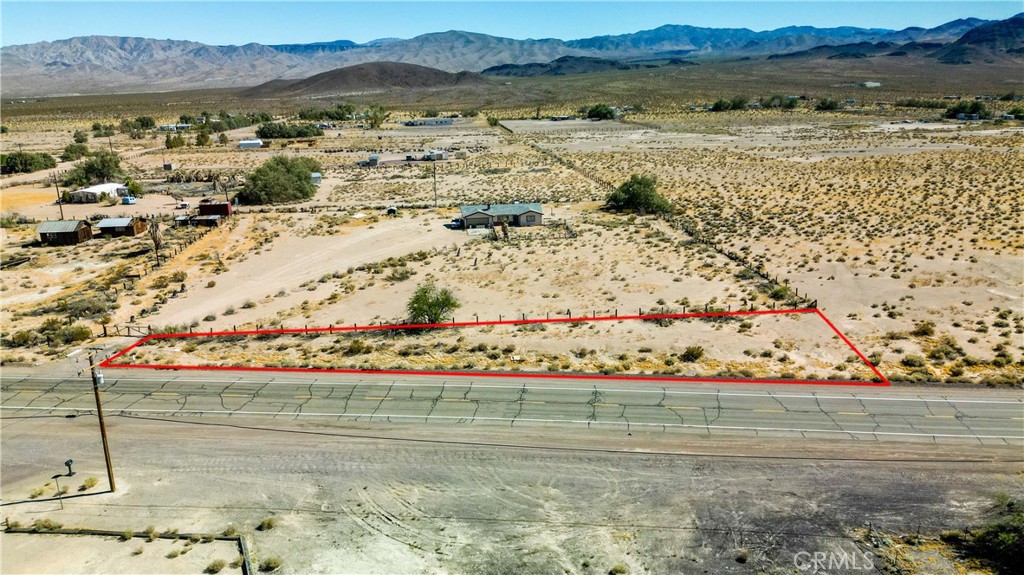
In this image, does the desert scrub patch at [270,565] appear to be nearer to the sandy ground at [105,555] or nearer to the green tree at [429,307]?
the sandy ground at [105,555]

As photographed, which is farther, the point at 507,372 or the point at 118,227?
the point at 118,227

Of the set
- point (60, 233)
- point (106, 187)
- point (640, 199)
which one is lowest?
point (60, 233)

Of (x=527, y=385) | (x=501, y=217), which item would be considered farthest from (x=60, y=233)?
(x=527, y=385)

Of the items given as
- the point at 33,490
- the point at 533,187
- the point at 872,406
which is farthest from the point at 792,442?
the point at 533,187

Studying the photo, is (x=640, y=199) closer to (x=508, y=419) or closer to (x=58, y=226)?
(x=508, y=419)

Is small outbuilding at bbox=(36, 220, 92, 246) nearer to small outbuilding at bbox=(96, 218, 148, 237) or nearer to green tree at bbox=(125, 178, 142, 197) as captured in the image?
small outbuilding at bbox=(96, 218, 148, 237)

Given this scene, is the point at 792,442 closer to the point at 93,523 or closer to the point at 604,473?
the point at 604,473

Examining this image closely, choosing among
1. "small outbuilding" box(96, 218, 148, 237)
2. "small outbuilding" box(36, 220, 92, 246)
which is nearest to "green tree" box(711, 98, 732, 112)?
"small outbuilding" box(96, 218, 148, 237)
